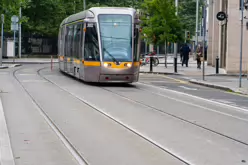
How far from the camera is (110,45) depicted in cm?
2408

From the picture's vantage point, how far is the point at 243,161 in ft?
30.1

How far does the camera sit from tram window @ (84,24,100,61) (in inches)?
955

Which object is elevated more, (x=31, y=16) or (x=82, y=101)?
(x=31, y=16)

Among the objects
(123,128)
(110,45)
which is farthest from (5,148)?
(110,45)

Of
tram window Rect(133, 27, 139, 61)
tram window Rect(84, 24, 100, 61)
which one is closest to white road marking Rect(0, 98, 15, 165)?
tram window Rect(84, 24, 100, 61)

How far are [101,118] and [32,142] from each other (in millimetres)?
3733

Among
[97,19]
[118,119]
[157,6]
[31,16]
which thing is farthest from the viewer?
[31,16]

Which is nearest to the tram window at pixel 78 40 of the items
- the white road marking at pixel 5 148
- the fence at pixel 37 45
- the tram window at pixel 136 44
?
the tram window at pixel 136 44

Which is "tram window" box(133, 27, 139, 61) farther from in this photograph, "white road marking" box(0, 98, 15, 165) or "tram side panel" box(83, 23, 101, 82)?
"white road marking" box(0, 98, 15, 165)

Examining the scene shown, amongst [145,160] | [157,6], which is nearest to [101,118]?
[145,160]

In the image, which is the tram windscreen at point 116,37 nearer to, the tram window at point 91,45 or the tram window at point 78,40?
the tram window at point 91,45

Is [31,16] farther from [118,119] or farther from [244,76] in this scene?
[118,119]

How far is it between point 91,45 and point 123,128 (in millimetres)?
12339

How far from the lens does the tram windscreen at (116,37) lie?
2402cm
